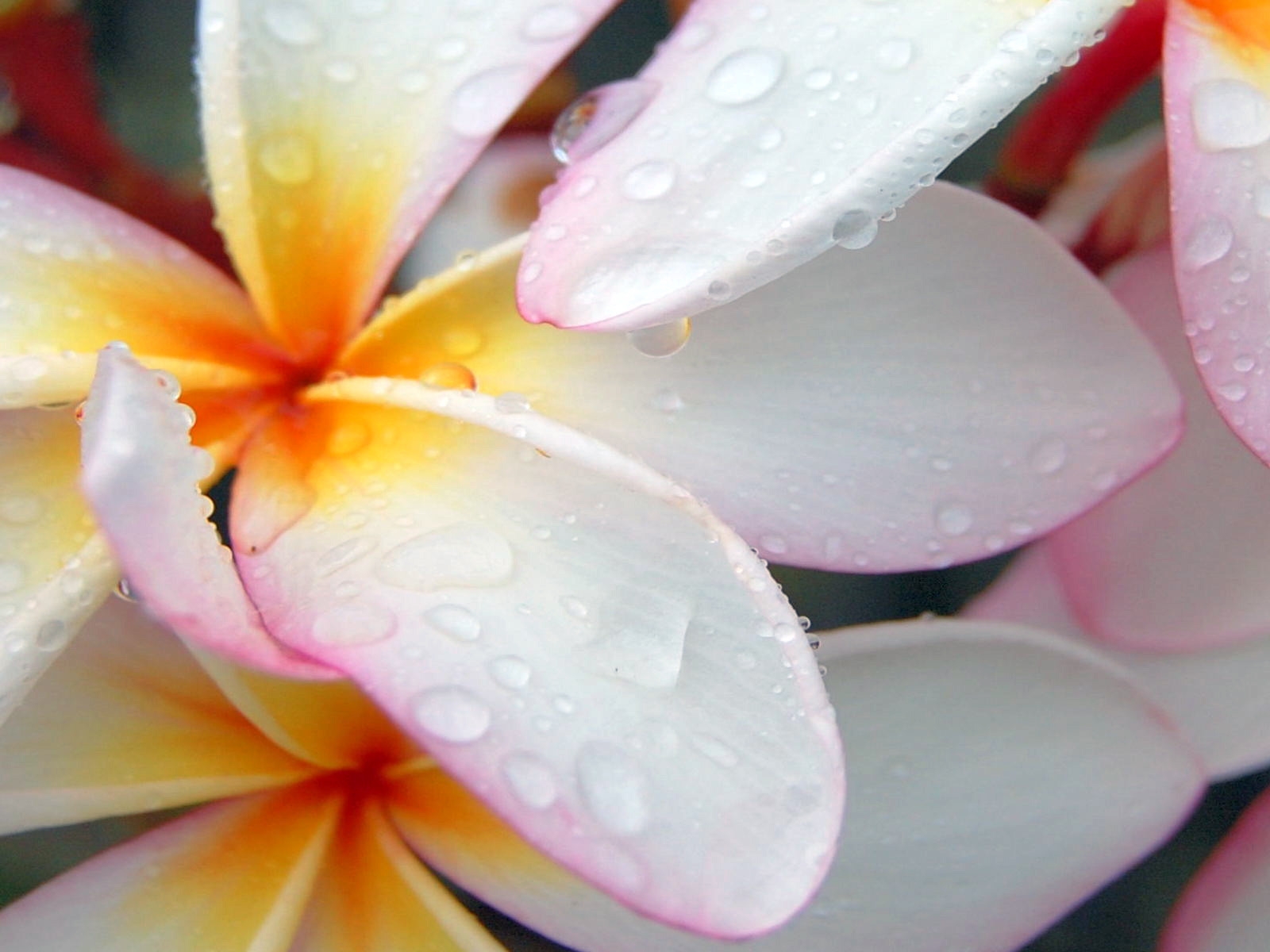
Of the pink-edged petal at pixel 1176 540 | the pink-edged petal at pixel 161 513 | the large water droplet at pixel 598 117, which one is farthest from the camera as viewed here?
the pink-edged petal at pixel 1176 540

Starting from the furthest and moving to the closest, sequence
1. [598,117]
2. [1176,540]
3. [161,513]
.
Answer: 1. [1176,540]
2. [598,117]
3. [161,513]

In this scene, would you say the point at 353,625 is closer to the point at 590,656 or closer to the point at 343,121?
the point at 590,656

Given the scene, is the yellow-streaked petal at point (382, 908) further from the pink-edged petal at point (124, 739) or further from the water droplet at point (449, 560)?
the water droplet at point (449, 560)

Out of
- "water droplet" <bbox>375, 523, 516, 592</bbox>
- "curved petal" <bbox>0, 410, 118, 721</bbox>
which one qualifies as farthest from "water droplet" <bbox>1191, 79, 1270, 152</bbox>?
"curved petal" <bbox>0, 410, 118, 721</bbox>

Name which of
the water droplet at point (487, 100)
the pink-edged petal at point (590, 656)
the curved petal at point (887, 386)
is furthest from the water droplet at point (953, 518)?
the water droplet at point (487, 100)

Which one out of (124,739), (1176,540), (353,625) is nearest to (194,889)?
(124,739)

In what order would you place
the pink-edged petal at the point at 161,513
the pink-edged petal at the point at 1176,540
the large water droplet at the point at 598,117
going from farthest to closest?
the pink-edged petal at the point at 1176,540 < the large water droplet at the point at 598,117 < the pink-edged petal at the point at 161,513

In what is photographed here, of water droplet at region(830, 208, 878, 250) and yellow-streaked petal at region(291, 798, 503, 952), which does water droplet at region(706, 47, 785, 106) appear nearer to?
water droplet at region(830, 208, 878, 250)
